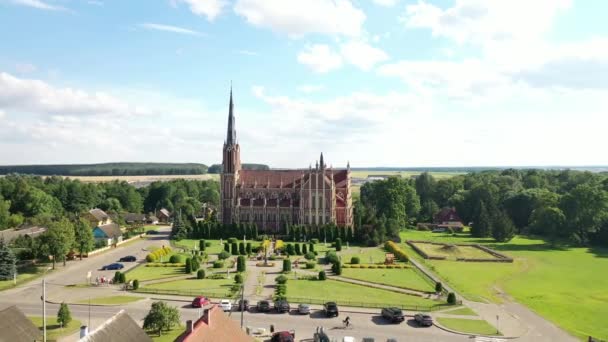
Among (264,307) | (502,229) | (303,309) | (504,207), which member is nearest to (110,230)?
(264,307)

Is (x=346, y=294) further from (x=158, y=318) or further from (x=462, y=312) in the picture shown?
(x=158, y=318)

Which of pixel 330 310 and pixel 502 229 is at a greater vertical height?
pixel 502 229

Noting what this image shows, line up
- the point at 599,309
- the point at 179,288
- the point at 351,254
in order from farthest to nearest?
the point at 351,254, the point at 179,288, the point at 599,309

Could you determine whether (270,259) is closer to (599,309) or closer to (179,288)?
(179,288)

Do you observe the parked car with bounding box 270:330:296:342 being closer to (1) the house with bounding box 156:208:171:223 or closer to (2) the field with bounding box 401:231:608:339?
(2) the field with bounding box 401:231:608:339

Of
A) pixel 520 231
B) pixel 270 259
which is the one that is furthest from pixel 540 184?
pixel 270 259

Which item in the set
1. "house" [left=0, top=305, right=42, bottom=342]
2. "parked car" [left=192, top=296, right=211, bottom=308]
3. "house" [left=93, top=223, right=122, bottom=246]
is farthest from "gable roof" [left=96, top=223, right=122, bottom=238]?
"house" [left=0, top=305, right=42, bottom=342]
